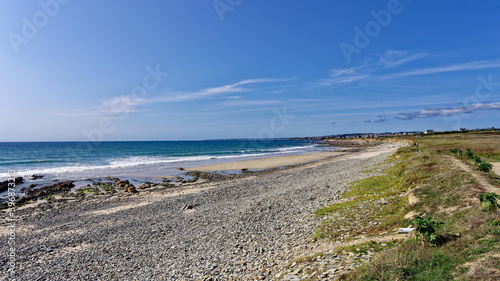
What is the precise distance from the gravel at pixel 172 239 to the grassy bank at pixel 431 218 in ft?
5.87

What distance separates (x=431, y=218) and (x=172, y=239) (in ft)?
37.4

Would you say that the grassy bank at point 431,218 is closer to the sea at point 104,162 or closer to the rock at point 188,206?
the rock at point 188,206

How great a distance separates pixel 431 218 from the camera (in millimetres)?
8406

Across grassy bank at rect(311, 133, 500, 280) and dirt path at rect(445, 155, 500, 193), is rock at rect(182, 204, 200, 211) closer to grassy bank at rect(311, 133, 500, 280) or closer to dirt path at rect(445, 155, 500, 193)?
grassy bank at rect(311, 133, 500, 280)

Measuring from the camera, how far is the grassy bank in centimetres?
585

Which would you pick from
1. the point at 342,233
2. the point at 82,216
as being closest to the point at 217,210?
the point at 342,233

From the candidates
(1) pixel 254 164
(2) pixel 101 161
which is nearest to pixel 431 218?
(1) pixel 254 164

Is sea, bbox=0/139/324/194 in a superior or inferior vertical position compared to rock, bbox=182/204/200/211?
superior

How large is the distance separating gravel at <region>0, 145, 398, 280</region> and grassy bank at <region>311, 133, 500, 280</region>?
1788mm

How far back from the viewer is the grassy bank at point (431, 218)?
5.85 meters

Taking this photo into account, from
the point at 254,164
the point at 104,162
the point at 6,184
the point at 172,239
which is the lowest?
the point at 6,184

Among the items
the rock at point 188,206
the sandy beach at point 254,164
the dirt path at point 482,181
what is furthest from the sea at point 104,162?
the dirt path at point 482,181

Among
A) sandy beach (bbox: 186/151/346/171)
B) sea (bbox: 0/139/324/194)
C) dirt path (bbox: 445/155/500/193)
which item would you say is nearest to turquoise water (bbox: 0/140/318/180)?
sea (bbox: 0/139/324/194)

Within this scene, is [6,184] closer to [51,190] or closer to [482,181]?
[51,190]
